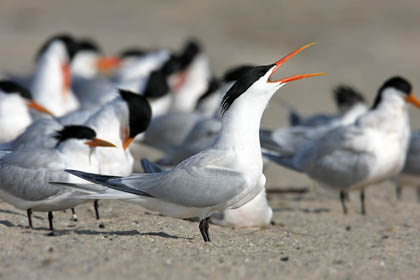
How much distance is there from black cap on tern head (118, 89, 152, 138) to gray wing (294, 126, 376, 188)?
1672mm

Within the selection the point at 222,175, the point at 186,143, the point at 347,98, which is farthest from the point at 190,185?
the point at 347,98

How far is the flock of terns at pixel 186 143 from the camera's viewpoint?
14.0ft

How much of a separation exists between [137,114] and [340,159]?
6.05 feet

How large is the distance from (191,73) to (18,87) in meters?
4.31

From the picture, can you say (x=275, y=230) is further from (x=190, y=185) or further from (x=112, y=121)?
(x=112, y=121)

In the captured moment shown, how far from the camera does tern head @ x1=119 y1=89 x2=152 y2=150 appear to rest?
5.92m

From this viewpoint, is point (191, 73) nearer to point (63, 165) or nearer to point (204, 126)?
point (204, 126)

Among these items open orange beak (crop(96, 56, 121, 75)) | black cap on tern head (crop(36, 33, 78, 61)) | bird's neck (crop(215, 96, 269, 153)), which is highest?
bird's neck (crop(215, 96, 269, 153))

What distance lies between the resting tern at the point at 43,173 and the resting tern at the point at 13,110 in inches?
107

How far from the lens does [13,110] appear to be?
7.56 meters

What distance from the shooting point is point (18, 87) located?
7656 millimetres

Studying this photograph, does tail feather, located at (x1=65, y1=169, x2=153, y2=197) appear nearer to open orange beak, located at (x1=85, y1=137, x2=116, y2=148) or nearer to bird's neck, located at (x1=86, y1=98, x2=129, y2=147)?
open orange beak, located at (x1=85, y1=137, x2=116, y2=148)

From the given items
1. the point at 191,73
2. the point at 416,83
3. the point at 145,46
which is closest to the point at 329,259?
the point at 191,73

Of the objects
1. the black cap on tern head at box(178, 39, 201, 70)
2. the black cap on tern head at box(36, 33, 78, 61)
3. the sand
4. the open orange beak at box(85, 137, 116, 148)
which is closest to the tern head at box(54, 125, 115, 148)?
the open orange beak at box(85, 137, 116, 148)
